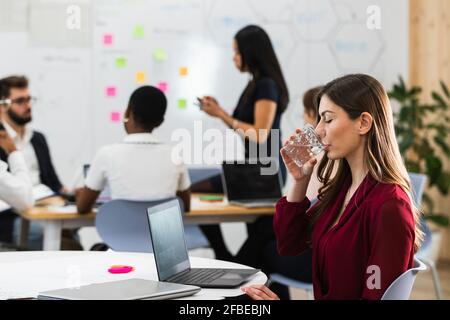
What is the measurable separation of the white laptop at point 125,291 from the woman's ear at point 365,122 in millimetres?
543

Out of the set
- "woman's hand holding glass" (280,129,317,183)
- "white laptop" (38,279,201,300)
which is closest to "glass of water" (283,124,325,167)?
"woman's hand holding glass" (280,129,317,183)

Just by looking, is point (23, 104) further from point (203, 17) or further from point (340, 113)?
point (340, 113)

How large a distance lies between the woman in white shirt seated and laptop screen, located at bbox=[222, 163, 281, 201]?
45 cm

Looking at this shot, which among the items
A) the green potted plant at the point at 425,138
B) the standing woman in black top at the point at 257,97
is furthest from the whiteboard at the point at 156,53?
the standing woman in black top at the point at 257,97

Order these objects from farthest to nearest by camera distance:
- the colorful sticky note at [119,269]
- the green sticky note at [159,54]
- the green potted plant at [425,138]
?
1. the green potted plant at [425,138]
2. the green sticky note at [159,54]
3. the colorful sticky note at [119,269]

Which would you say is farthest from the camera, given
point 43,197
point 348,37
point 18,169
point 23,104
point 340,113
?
point 348,37

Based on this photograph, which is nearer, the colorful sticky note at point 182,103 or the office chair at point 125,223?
the office chair at point 125,223

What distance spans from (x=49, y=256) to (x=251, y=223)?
1.60 meters

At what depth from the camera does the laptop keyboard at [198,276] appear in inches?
69.3

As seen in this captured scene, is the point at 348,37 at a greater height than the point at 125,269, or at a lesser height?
greater

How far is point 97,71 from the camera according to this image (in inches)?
189

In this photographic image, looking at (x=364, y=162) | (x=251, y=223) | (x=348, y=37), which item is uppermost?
(x=348, y=37)

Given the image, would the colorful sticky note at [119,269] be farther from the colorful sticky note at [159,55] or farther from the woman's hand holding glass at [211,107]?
the colorful sticky note at [159,55]

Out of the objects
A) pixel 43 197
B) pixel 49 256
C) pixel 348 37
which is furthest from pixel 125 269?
pixel 348 37
